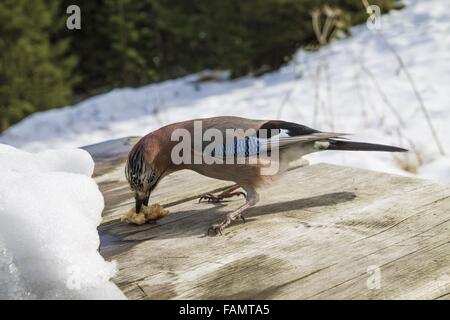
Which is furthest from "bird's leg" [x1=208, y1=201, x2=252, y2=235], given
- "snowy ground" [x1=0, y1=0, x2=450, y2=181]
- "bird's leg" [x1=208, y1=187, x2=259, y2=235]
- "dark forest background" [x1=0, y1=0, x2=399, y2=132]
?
"dark forest background" [x1=0, y1=0, x2=399, y2=132]

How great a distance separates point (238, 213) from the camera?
224 cm

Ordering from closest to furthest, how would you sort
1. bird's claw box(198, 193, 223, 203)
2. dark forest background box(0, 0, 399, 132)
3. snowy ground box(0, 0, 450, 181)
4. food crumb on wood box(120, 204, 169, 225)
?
food crumb on wood box(120, 204, 169, 225) → bird's claw box(198, 193, 223, 203) → snowy ground box(0, 0, 450, 181) → dark forest background box(0, 0, 399, 132)

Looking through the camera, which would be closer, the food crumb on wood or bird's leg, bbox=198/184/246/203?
the food crumb on wood

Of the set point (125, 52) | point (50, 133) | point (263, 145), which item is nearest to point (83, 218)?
point (263, 145)

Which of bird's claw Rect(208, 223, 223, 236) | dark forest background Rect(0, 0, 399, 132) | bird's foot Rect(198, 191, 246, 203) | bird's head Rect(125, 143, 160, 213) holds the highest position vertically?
bird's head Rect(125, 143, 160, 213)

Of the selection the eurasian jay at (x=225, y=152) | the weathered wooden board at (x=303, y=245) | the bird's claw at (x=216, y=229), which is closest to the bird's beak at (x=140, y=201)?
the eurasian jay at (x=225, y=152)

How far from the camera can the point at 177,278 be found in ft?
5.56

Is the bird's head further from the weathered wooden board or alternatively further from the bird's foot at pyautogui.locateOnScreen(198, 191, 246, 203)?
the bird's foot at pyautogui.locateOnScreen(198, 191, 246, 203)

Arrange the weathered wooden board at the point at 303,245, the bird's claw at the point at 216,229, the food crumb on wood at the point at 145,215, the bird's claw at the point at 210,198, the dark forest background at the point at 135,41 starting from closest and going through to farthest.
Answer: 1. the weathered wooden board at the point at 303,245
2. the bird's claw at the point at 216,229
3. the food crumb on wood at the point at 145,215
4. the bird's claw at the point at 210,198
5. the dark forest background at the point at 135,41

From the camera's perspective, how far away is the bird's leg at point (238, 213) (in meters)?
2.09

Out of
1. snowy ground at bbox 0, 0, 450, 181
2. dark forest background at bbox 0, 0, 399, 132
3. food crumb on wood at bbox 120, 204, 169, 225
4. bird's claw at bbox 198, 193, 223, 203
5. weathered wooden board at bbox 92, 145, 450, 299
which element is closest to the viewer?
weathered wooden board at bbox 92, 145, 450, 299

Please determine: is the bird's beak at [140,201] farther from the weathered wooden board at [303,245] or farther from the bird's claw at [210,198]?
the bird's claw at [210,198]

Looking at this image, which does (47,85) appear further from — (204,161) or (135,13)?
(204,161)

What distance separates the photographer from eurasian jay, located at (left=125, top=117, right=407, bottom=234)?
7.67 ft
